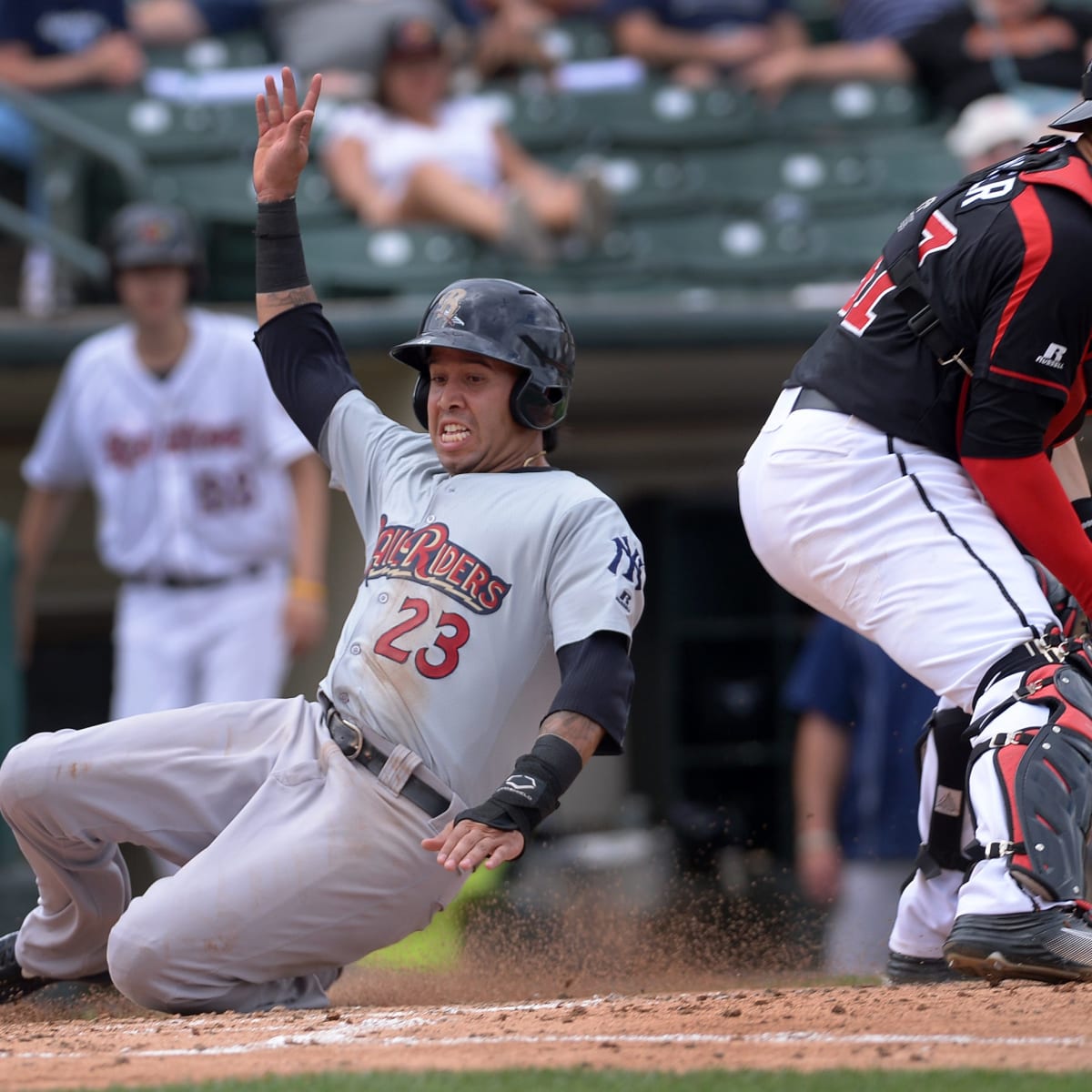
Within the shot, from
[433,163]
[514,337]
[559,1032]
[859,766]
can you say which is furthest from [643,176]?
[559,1032]

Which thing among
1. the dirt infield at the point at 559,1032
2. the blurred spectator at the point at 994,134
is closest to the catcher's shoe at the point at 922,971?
the dirt infield at the point at 559,1032

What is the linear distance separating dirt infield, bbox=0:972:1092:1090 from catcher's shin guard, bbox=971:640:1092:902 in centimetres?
21

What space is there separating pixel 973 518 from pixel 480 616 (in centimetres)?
91

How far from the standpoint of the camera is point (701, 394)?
801cm

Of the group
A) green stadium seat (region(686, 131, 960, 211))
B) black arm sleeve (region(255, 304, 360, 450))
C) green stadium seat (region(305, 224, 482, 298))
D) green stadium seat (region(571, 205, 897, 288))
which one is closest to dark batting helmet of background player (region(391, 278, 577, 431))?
black arm sleeve (region(255, 304, 360, 450))

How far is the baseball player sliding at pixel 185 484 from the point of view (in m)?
6.05

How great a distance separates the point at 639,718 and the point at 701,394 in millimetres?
1429

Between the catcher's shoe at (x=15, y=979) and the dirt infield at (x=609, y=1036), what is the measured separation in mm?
236

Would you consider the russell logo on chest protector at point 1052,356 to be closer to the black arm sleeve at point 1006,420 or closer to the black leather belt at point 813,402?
the black arm sleeve at point 1006,420

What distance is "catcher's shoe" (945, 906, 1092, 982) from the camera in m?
3.14

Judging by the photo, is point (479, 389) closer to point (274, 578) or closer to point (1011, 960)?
point (1011, 960)

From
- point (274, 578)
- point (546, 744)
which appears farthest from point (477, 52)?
point (546, 744)

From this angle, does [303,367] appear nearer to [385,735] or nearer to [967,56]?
[385,735]

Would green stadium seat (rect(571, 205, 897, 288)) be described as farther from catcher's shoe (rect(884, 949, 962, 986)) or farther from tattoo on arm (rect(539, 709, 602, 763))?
tattoo on arm (rect(539, 709, 602, 763))
